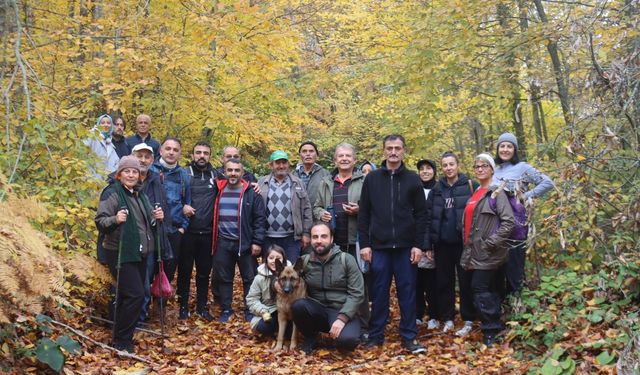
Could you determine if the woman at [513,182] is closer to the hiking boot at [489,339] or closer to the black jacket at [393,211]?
the hiking boot at [489,339]

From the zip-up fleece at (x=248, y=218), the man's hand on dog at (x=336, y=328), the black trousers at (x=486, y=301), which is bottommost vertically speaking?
the man's hand on dog at (x=336, y=328)

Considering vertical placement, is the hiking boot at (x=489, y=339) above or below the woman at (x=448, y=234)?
below

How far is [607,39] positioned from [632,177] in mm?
1432

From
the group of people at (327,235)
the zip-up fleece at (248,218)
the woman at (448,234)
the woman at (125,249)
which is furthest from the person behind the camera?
the zip-up fleece at (248,218)

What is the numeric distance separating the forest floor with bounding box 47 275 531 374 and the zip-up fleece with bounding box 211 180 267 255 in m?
1.08

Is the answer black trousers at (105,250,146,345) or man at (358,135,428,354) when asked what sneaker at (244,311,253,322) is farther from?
black trousers at (105,250,146,345)

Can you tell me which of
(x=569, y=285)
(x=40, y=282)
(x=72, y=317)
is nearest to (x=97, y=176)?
(x=72, y=317)

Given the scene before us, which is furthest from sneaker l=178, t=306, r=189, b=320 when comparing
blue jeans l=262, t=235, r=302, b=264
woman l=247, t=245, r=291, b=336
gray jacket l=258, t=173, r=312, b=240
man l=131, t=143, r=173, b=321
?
gray jacket l=258, t=173, r=312, b=240

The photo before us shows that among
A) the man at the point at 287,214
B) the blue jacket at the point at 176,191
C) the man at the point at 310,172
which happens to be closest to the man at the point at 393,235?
the man at the point at 287,214

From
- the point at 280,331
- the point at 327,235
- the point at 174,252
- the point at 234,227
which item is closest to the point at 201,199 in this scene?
the point at 234,227

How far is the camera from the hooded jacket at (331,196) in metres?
6.90

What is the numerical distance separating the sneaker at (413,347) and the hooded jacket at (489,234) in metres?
1.00

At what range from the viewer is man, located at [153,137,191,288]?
22.7 ft

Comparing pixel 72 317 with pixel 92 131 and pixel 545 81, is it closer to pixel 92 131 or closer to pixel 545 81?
pixel 92 131
